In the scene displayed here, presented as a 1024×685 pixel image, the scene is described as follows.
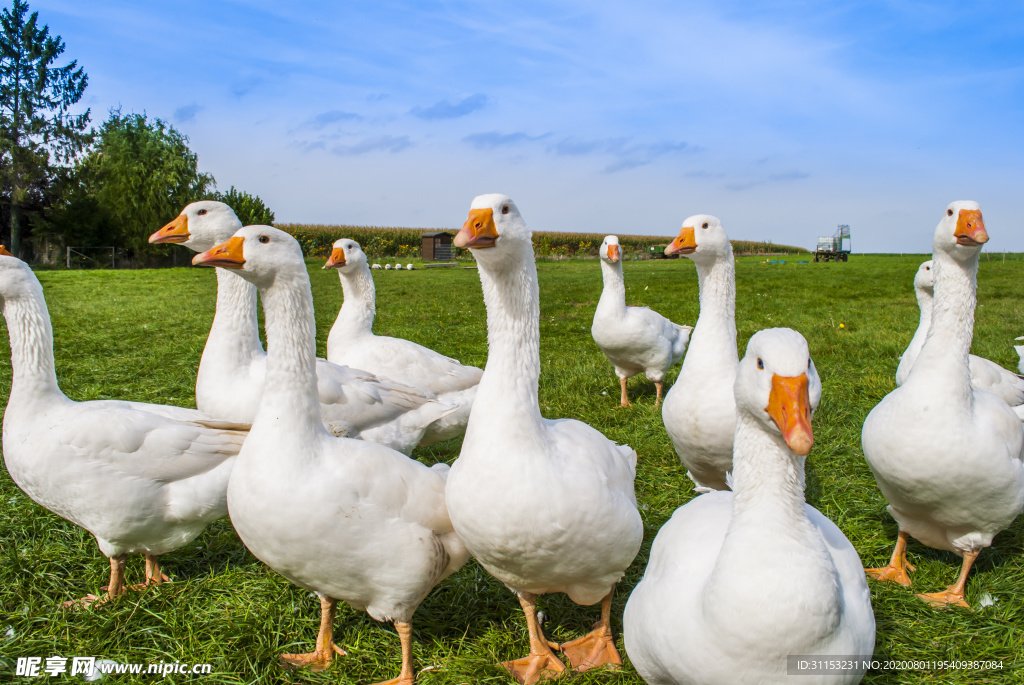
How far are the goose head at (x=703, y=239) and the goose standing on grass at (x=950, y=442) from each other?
4.25 ft

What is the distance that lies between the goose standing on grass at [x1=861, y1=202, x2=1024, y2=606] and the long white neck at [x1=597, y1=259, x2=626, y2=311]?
421 centimetres

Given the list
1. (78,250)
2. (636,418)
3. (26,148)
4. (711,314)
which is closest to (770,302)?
(636,418)

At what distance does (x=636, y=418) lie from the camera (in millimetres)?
6770

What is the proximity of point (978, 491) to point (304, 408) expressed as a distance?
3.43 m

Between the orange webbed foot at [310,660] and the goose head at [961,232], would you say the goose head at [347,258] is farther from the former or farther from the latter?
the goose head at [961,232]

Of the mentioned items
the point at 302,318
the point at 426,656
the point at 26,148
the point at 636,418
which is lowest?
the point at 426,656

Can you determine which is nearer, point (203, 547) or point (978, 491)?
point (978, 491)

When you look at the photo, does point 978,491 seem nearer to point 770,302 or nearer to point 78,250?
point 770,302

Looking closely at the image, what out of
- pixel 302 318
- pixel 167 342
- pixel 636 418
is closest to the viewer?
pixel 302 318

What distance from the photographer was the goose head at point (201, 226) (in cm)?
459

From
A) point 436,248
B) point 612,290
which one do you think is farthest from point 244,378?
point 436,248

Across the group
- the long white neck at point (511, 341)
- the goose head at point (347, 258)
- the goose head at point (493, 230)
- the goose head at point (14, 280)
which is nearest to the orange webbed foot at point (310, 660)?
the long white neck at point (511, 341)

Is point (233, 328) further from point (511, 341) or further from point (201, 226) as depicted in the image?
point (511, 341)

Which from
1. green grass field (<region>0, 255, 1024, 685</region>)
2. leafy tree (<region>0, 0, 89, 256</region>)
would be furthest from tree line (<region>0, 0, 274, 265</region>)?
green grass field (<region>0, 255, 1024, 685</region>)
